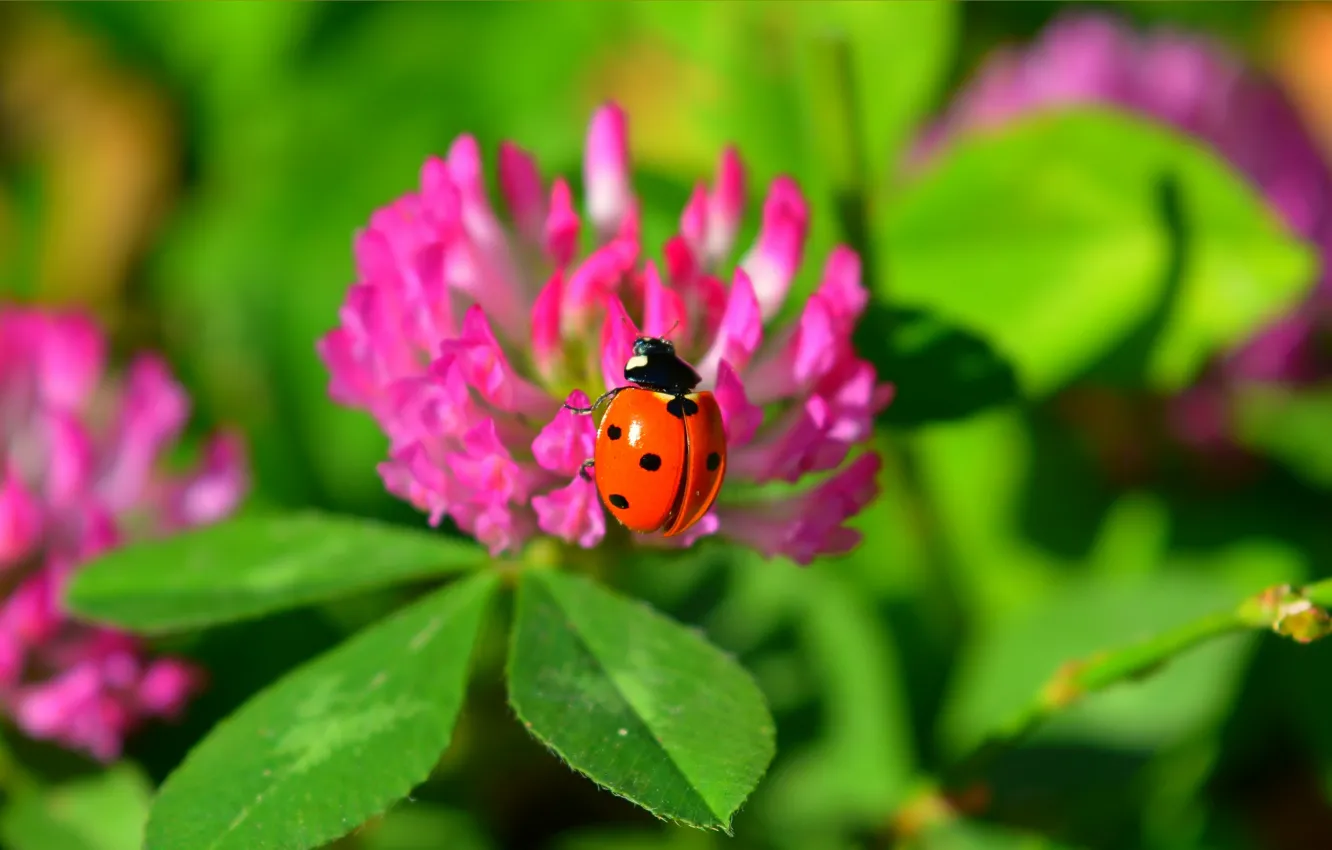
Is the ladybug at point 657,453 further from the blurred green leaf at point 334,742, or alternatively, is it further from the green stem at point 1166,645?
the green stem at point 1166,645

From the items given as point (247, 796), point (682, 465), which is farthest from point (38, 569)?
point (682, 465)

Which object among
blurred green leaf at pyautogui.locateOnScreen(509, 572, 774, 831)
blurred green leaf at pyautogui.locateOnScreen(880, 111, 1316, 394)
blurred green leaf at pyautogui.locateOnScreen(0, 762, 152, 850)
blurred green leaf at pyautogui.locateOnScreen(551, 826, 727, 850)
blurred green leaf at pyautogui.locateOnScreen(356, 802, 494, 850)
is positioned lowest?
blurred green leaf at pyautogui.locateOnScreen(356, 802, 494, 850)

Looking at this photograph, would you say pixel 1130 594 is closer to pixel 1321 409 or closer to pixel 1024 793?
pixel 1024 793

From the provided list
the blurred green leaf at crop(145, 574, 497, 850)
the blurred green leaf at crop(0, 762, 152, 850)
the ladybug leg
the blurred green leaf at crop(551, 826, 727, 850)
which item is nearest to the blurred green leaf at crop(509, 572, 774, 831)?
the blurred green leaf at crop(145, 574, 497, 850)

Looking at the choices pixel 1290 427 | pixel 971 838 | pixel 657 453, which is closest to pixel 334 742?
pixel 657 453

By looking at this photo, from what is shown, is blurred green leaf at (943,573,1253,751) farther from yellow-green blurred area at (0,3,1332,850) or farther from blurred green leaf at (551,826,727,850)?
blurred green leaf at (551,826,727,850)

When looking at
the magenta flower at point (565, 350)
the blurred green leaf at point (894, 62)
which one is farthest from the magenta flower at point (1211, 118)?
the magenta flower at point (565, 350)
